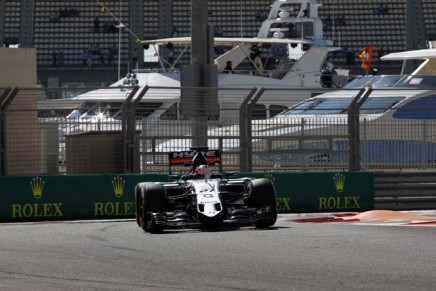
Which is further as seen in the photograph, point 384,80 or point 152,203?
point 384,80

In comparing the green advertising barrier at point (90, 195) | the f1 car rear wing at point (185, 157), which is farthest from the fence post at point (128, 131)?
the f1 car rear wing at point (185, 157)

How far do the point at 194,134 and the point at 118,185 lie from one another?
1616 mm

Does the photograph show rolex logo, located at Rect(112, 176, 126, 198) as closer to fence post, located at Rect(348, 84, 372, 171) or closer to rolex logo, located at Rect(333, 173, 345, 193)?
rolex logo, located at Rect(333, 173, 345, 193)

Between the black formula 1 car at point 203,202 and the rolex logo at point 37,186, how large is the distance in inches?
141

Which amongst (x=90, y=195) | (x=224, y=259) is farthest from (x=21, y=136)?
(x=224, y=259)

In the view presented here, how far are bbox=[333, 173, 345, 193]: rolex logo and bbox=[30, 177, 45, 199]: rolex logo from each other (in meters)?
4.76

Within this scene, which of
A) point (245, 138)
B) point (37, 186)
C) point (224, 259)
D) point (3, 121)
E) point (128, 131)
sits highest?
point (3, 121)

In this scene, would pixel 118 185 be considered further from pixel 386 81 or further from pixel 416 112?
pixel 386 81

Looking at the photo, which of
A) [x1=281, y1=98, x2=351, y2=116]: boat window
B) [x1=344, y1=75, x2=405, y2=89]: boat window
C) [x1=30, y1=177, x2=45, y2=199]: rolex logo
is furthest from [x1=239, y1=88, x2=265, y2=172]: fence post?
[x1=344, y1=75, x2=405, y2=89]: boat window

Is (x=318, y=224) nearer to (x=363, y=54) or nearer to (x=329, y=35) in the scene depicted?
(x=363, y=54)

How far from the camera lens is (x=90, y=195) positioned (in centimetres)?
1897

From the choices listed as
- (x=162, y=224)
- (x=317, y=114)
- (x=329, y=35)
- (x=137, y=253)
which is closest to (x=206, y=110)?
(x=317, y=114)

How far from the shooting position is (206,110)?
1981 centimetres

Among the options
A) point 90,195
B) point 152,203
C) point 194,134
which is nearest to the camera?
point 152,203
